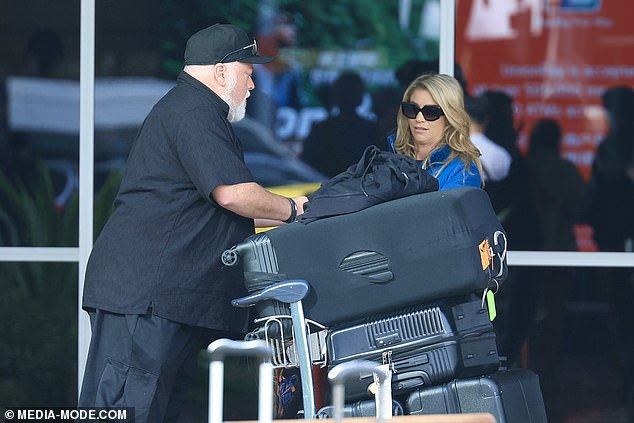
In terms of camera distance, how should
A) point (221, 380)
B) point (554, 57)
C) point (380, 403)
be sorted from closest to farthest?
point (221, 380)
point (380, 403)
point (554, 57)

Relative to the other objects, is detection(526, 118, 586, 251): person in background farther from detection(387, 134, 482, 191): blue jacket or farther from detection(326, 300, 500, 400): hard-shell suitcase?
detection(326, 300, 500, 400): hard-shell suitcase

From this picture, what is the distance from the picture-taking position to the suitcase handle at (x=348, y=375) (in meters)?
2.65

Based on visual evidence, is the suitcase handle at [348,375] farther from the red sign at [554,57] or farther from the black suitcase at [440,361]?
the red sign at [554,57]

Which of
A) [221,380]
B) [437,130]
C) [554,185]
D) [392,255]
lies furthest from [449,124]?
[221,380]

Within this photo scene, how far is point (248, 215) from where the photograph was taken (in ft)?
13.7

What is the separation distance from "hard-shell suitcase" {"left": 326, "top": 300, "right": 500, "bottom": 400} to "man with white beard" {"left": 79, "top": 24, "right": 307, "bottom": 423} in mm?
641

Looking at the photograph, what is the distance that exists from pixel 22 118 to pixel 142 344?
2300 millimetres

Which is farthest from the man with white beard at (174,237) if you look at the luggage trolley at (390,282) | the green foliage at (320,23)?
the green foliage at (320,23)

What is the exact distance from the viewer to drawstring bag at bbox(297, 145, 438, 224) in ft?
12.4

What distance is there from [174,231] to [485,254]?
1145mm

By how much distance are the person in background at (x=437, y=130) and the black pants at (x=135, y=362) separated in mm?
1064

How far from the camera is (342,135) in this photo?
6.17m

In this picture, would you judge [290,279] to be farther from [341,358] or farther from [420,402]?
[420,402]

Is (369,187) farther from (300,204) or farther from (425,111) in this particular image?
(425,111)
